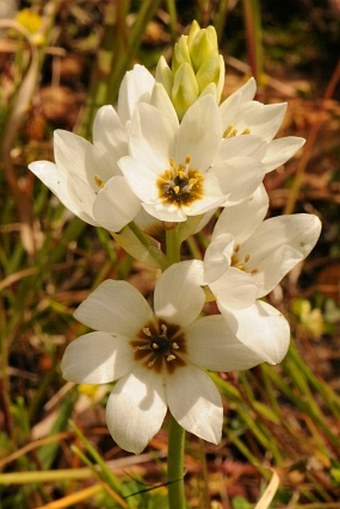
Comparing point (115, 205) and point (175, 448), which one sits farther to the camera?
point (175, 448)

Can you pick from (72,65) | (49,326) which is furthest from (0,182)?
(72,65)

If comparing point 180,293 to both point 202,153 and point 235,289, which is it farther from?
point 202,153

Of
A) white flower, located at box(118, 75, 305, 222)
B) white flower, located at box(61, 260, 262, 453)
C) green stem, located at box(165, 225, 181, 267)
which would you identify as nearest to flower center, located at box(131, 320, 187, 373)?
white flower, located at box(61, 260, 262, 453)

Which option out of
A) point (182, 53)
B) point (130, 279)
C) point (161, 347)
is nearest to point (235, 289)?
point (161, 347)

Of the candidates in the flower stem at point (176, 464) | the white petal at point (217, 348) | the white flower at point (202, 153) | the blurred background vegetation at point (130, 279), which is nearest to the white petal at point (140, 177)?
the white flower at point (202, 153)

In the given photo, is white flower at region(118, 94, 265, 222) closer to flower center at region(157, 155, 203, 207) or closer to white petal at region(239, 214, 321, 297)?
flower center at region(157, 155, 203, 207)

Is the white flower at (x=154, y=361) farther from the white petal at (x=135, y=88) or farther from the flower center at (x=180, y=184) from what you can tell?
the white petal at (x=135, y=88)
